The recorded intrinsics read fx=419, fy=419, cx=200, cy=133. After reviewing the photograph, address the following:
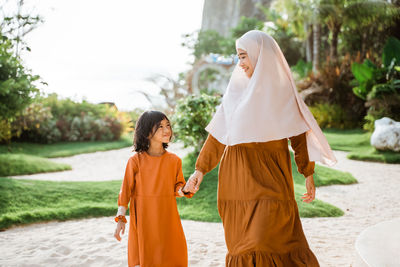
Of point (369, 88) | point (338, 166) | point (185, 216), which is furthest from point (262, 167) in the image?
point (369, 88)

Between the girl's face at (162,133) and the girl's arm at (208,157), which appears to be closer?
the girl's arm at (208,157)

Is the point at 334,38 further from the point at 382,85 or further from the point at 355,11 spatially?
the point at 382,85

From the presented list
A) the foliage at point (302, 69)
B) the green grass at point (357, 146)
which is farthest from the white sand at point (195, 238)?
the foliage at point (302, 69)

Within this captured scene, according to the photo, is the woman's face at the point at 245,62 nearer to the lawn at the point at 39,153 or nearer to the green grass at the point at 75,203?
the green grass at the point at 75,203

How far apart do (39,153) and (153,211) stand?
12.5m

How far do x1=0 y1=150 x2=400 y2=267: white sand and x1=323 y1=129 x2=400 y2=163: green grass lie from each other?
2.83 meters

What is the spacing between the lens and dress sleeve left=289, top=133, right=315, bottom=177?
2.66 metres

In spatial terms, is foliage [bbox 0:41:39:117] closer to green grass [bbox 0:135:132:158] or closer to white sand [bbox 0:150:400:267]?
white sand [bbox 0:150:400:267]

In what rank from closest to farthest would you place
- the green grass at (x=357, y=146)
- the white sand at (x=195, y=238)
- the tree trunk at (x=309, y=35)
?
the white sand at (x=195, y=238)
the green grass at (x=357, y=146)
the tree trunk at (x=309, y=35)

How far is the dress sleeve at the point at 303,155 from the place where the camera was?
266 cm

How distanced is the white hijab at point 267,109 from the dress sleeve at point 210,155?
82 mm

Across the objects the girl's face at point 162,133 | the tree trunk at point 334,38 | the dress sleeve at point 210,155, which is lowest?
the dress sleeve at point 210,155

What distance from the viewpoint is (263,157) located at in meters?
2.56

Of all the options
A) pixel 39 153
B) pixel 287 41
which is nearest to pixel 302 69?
pixel 287 41
